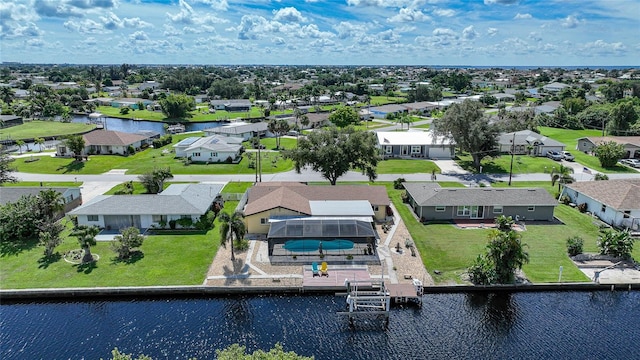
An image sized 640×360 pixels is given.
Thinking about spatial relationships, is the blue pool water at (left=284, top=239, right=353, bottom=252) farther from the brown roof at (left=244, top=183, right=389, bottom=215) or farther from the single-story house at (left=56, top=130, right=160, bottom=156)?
the single-story house at (left=56, top=130, right=160, bottom=156)

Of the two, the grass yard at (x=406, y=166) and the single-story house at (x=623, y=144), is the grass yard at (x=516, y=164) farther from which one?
the single-story house at (x=623, y=144)

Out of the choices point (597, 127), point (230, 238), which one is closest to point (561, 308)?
point (230, 238)

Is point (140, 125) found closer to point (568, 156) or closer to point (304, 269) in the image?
point (304, 269)

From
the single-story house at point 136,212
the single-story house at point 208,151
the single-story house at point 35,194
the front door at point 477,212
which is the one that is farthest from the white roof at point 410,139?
the single-story house at point 35,194

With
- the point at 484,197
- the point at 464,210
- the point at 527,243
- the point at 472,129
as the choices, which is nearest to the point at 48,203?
the point at 464,210

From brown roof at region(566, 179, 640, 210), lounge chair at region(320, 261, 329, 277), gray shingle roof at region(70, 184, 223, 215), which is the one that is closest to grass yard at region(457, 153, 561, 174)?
brown roof at region(566, 179, 640, 210)

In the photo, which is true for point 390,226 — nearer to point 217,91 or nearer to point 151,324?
point 151,324
